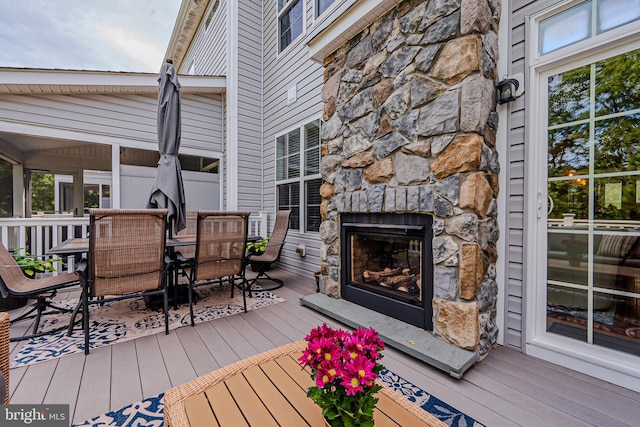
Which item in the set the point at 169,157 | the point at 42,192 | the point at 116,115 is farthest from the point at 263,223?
the point at 42,192

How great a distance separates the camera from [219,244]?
9.46 feet

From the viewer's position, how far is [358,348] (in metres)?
0.90

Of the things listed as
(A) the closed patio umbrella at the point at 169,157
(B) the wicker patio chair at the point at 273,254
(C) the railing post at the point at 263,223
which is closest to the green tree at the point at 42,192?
(C) the railing post at the point at 263,223

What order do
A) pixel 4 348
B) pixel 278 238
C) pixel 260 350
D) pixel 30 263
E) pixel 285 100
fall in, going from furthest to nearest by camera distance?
1. pixel 285 100
2. pixel 278 238
3. pixel 30 263
4. pixel 260 350
5. pixel 4 348

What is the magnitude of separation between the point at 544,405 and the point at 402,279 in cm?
134

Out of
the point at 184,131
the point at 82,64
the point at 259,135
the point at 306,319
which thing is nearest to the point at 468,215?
the point at 306,319

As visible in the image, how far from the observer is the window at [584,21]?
1.72 metres

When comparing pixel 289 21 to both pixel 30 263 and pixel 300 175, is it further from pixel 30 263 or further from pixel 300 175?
pixel 30 263

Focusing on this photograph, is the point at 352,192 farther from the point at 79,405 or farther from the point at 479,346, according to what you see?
the point at 79,405

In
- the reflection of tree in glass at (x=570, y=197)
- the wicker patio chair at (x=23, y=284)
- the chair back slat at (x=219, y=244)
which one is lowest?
the wicker patio chair at (x=23, y=284)

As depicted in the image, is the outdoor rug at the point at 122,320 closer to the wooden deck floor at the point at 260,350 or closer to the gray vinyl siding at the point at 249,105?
the wooden deck floor at the point at 260,350

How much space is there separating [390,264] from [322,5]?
4271 millimetres

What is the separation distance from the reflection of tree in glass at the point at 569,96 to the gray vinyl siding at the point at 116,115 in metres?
5.42

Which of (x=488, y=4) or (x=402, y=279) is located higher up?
(x=488, y=4)
